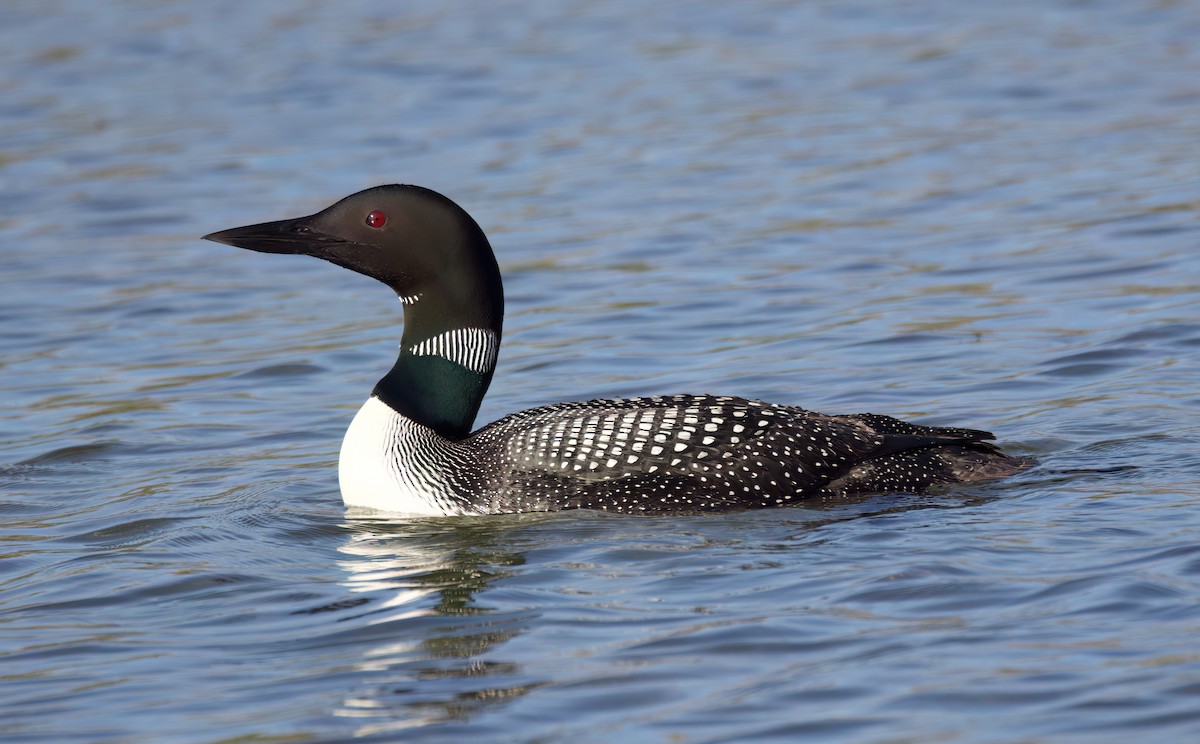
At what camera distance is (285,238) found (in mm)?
6160

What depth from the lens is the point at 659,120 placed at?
42.2ft

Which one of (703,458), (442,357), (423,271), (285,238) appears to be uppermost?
(285,238)

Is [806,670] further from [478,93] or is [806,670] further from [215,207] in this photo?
[478,93]

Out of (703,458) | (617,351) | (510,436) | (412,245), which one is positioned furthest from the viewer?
(617,351)

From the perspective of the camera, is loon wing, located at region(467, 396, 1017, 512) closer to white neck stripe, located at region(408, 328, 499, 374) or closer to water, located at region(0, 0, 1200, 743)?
water, located at region(0, 0, 1200, 743)

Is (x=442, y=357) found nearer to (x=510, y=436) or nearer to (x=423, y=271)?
(x=423, y=271)

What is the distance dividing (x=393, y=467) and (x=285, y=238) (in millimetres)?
863

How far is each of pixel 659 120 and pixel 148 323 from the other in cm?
477

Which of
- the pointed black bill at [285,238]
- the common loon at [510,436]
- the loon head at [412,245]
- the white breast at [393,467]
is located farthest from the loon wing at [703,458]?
the pointed black bill at [285,238]

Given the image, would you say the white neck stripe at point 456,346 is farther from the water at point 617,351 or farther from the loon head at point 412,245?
the water at point 617,351

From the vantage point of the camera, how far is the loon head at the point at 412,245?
6.11 metres

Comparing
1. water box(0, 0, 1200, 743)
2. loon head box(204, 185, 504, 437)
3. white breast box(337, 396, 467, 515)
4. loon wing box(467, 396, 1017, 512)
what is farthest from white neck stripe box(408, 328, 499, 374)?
water box(0, 0, 1200, 743)

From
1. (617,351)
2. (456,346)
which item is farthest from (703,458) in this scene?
(617,351)

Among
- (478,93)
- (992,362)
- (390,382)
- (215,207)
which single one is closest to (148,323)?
(215,207)
